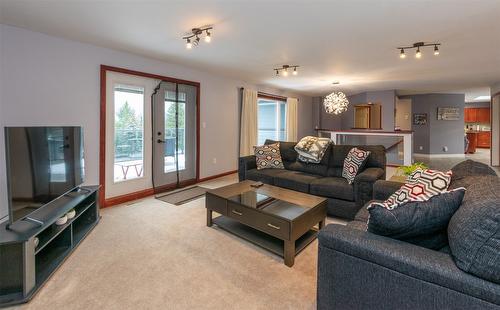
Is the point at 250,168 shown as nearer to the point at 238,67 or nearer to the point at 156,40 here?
→ the point at 238,67

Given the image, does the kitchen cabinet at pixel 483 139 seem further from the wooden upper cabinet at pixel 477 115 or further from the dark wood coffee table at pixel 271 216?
the dark wood coffee table at pixel 271 216

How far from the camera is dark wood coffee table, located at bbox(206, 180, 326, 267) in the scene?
7.27ft

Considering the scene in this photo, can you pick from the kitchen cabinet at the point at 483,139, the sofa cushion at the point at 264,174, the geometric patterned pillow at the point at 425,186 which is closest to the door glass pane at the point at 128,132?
the sofa cushion at the point at 264,174

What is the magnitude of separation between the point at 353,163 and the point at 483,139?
41.1ft

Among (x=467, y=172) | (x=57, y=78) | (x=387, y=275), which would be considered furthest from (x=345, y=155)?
(x=57, y=78)

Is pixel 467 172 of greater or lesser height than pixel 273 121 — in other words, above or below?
below

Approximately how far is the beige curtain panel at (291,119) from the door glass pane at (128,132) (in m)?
4.53

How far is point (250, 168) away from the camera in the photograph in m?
4.29

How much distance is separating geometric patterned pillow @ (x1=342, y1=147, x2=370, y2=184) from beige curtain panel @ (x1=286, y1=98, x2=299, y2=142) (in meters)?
4.25

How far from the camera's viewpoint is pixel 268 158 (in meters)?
4.27

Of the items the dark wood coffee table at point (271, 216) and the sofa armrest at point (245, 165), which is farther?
the sofa armrest at point (245, 165)

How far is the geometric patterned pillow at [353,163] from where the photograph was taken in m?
3.29

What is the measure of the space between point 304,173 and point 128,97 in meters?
2.98

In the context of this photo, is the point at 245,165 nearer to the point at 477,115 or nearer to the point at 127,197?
the point at 127,197
